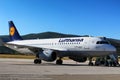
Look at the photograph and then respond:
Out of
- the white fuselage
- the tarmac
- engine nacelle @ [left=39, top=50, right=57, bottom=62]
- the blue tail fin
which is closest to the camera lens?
the tarmac

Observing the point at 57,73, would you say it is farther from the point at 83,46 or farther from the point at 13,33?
the point at 13,33

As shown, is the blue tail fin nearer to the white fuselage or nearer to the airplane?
the airplane

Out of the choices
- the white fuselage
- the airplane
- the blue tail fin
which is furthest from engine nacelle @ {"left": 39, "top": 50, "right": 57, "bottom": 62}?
the blue tail fin

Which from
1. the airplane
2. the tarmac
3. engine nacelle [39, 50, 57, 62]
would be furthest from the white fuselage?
the tarmac

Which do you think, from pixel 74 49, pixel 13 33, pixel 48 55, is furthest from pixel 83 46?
pixel 13 33

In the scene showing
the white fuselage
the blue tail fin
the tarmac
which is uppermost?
the blue tail fin

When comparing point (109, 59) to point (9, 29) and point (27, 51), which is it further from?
point (9, 29)

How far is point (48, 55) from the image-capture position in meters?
43.2

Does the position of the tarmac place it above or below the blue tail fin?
below

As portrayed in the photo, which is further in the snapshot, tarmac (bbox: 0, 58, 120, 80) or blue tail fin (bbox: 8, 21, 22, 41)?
blue tail fin (bbox: 8, 21, 22, 41)

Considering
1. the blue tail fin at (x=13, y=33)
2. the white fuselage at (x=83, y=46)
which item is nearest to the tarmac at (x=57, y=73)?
the white fuselage at (x=83, y=46)

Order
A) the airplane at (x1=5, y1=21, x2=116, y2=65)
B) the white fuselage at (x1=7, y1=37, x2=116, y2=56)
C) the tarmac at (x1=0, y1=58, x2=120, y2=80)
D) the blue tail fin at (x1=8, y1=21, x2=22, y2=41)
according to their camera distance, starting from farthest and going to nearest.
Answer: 1. the blue tail fin at (x1=8, y1=21, x2=22, y2=41)
2. the airplane at (x1=5, y1=21, x2=116, y2=65)
3. the white fuselage at (x1=7, y1=37, x2=116, y2=56)
4. the tarmac at (x1=0, y1=58, x2=120, y2=80)

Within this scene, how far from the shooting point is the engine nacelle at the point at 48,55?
42.9m

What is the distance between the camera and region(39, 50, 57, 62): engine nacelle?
4294cm
